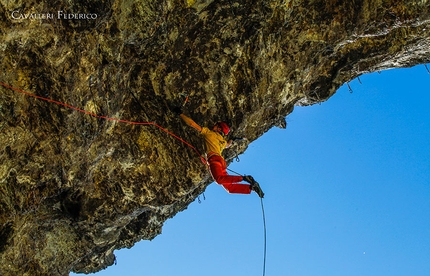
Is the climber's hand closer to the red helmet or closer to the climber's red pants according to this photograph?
the red helmet

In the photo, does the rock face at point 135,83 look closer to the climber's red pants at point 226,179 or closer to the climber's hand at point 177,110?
the climber's hand at point 177,110

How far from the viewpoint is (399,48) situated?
36.6 feet

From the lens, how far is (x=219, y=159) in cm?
970

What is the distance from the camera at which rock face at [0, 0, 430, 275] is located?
7430 millimetres

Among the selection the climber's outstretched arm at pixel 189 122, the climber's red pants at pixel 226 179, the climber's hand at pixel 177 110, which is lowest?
the climber's red pants at pixel 226 179

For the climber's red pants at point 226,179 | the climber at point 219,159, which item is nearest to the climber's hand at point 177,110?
the climber at point 219,159

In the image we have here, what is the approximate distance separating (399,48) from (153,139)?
762 centimetres

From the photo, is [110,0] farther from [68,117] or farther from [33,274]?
[33,274]

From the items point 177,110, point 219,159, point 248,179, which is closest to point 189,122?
point 177,110

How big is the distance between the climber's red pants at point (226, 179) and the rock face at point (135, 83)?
1.01 m

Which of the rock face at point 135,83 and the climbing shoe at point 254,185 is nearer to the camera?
the rock face at point 135,83

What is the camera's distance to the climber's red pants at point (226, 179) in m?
9.46

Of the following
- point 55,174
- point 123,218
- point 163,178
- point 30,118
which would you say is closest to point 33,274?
point 123,218

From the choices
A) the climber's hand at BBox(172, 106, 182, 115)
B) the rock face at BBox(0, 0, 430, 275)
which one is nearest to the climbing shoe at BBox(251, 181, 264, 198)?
the rock face at BBox(0, 0, 430, 275)
